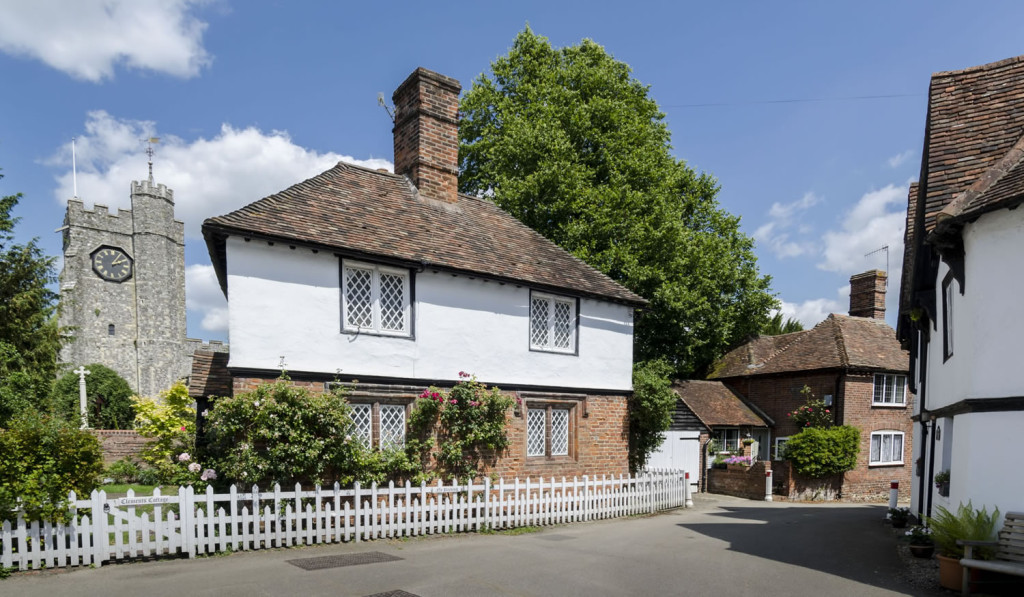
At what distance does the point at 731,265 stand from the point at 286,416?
21.6 m

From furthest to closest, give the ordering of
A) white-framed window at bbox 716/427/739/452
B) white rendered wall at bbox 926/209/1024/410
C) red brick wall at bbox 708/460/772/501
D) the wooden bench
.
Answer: white-framed window at bbox 716/427/739/452
red brick wall at bbox 708/460/772/501
white rendered wall at bbox 926/209/1024/410
the wooden bench

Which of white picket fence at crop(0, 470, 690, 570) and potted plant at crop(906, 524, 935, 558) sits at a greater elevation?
white picket fence at crop(0, 470, 690, 570)

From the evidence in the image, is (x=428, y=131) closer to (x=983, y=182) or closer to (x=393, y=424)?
(x=393, y=424)

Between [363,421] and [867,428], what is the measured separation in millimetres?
22617

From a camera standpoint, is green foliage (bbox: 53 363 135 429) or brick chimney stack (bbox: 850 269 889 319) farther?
green foliage (bbox: 53 363 135 429)

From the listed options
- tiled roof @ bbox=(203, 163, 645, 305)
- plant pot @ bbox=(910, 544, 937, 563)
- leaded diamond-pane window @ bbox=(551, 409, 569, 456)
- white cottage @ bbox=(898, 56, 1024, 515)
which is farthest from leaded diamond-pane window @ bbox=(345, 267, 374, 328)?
plant pot @ bbox=(910, 544, 937, 563)

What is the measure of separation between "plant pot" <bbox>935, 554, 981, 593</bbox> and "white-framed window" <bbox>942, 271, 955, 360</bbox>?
3.67 m

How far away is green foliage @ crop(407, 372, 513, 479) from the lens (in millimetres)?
12069

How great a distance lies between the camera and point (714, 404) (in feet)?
85.6

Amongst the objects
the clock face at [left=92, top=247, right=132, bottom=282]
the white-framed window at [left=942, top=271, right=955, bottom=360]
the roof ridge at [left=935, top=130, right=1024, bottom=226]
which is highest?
the clock face at [left=92, top=247, right=132, bottom=282]

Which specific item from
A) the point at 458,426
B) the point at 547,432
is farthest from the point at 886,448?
the point at 458,426

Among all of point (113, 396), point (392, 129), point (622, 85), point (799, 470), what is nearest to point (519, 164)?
point (622, 85)

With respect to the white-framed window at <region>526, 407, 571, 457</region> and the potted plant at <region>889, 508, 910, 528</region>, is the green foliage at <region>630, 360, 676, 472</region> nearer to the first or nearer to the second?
the white-framed window at <region>526, 407, 571, 457</region>

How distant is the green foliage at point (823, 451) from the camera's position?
22.9m
